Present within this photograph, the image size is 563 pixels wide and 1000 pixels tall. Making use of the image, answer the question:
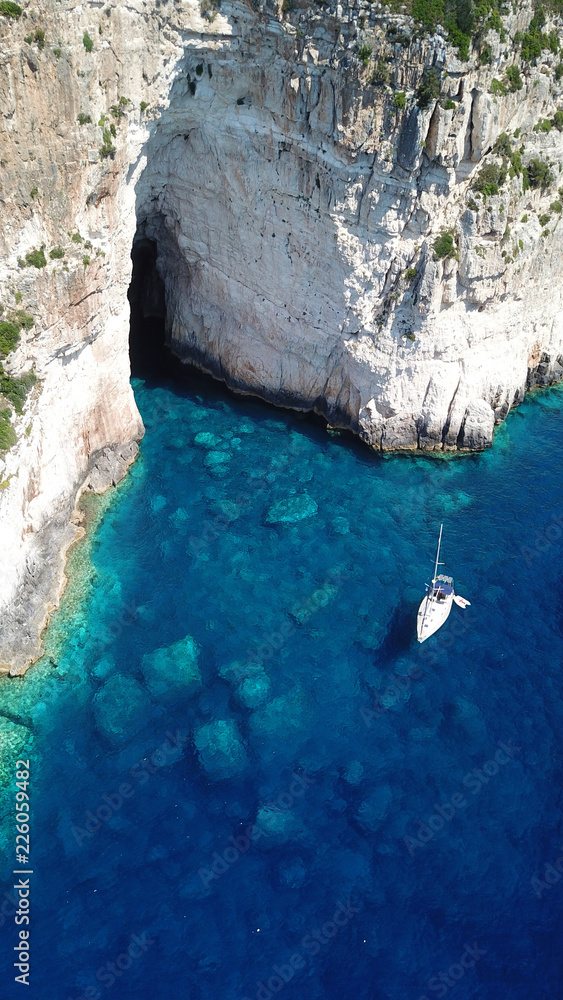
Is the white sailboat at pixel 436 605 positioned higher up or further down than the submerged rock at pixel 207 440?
further down

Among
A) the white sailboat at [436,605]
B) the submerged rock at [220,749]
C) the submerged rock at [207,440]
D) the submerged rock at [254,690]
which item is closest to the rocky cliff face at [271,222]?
the submerged rock at [207,440]

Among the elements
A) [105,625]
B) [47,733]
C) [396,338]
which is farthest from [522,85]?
[47,733]

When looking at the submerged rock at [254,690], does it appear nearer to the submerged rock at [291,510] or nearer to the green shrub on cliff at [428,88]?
the submerged rock at [291,510]

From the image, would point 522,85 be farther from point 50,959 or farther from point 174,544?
point 50,959

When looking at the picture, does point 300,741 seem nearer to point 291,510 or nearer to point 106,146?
point 291,510

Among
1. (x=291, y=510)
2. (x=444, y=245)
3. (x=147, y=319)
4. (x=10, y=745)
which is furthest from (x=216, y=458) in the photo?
(x=10, y=745)

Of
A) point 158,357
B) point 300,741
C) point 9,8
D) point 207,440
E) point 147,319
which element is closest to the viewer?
point 9,8

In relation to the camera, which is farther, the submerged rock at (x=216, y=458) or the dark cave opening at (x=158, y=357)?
the dark cave opening at (x=158, y=357)
